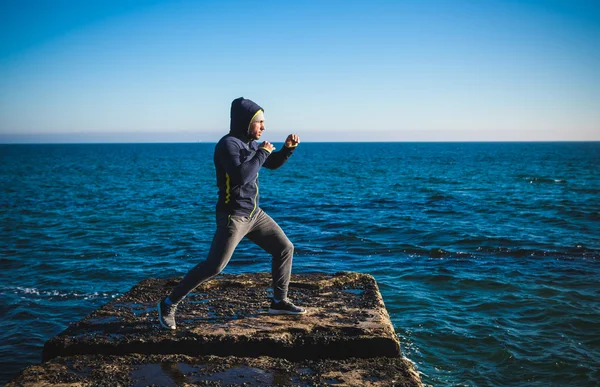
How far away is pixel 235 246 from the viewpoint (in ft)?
15.6

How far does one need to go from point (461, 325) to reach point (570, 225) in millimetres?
12978

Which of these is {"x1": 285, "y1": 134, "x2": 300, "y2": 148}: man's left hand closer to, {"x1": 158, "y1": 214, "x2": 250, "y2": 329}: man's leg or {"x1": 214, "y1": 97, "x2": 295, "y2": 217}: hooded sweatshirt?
{"x1": 214, "y1": 97, "x2": 295, "y2": 217}: hooded sweatshirt

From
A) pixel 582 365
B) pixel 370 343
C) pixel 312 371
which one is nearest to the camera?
pixel 312 371

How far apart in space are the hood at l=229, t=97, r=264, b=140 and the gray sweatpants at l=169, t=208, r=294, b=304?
0.87 meters

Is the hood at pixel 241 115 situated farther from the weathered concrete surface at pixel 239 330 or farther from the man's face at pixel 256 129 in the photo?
the weathered concrete surface at pixel 239 330

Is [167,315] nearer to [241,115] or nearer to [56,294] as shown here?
[241,115]

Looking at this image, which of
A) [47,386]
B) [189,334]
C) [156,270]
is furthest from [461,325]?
[156,270]

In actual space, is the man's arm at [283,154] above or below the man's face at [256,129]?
below

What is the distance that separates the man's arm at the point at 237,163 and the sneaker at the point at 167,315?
150cm

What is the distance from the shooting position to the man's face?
4969mm

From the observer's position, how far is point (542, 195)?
30688mm

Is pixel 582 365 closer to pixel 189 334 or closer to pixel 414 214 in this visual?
pixel 189 334

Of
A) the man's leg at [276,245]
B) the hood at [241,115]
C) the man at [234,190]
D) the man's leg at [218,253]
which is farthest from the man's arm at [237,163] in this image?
the man's leg at [276,245]

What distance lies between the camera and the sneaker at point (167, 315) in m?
4.94
